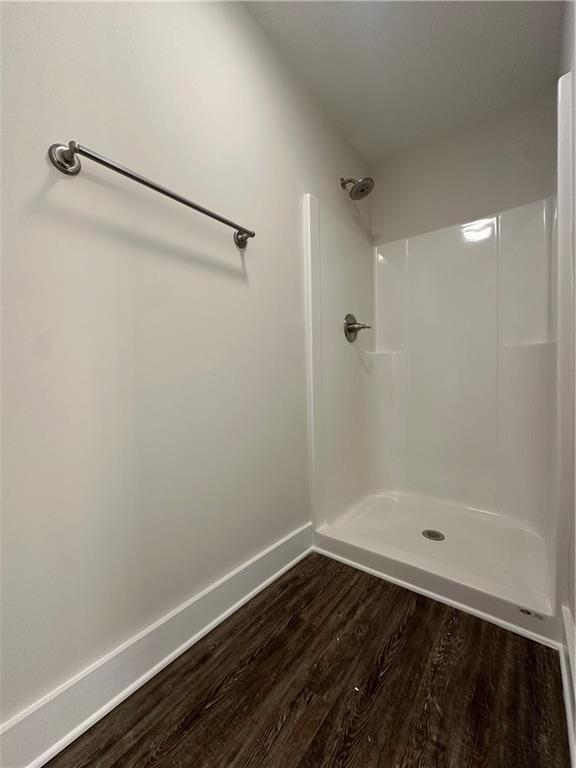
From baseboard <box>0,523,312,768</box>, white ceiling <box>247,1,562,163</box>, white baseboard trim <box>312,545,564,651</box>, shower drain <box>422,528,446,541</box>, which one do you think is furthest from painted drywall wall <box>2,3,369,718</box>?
shower drain <box>422,528,446,541</box>

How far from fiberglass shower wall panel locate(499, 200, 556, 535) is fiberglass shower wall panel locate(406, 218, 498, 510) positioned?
48 millimetres

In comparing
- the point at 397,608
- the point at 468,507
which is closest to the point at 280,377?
the point at 397,608

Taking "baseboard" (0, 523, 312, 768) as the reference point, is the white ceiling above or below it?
above

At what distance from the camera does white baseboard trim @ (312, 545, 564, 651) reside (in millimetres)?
930

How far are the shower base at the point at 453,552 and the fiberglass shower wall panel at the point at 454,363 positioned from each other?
15 cm

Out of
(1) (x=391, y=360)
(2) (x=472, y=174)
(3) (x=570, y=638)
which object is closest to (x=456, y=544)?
(3) (x=570, y=638)

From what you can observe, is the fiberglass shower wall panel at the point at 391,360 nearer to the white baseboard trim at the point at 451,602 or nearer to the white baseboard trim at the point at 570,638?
the white baseboard trim at the point at 451,602

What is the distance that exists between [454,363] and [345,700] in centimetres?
150

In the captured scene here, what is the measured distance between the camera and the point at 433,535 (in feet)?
4.93

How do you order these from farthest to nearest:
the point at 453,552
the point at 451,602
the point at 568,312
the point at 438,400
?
1. the point at 438,400
2. the point at 453,552
3. the point at 451,602
4. the point at 568,312

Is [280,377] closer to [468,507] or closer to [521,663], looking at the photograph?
[521,663]

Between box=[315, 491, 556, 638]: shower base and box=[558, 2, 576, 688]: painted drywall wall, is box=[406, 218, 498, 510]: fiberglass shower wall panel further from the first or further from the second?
box=[558, 2, 576, 688]: painted drywall wall

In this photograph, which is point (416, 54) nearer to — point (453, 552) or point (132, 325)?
point (132, 325)

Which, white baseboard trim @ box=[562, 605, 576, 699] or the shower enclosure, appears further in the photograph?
the shower enclosure
